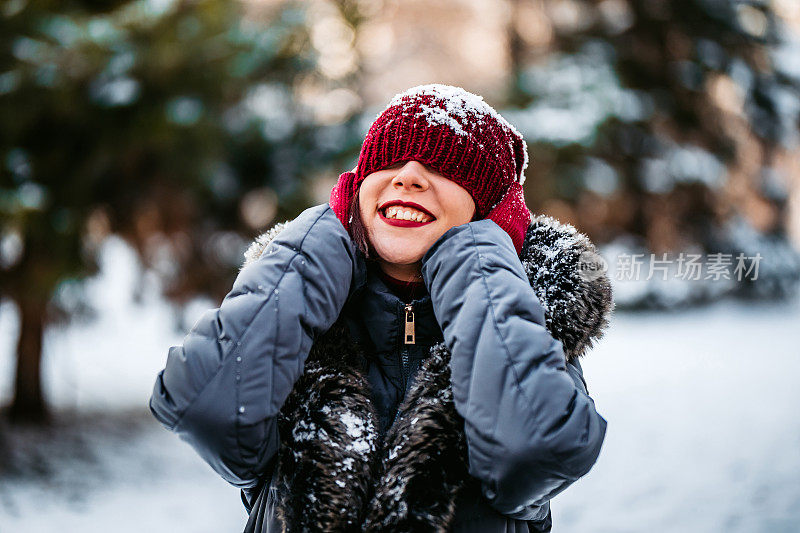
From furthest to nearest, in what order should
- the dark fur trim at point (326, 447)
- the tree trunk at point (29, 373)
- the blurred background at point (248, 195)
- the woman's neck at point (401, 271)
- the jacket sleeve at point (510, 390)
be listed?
the tree trunk at point (29, 373) → the blurred background at point (248, 195) → the woman's neck at point (401, 271) → the dark fur trim at point (326, 447) → the jacket sleeve at point (510, 390)

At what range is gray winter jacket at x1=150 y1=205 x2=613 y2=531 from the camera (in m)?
1.32

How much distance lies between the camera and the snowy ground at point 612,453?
14.4ft

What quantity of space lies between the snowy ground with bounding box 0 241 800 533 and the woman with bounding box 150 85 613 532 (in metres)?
1.50

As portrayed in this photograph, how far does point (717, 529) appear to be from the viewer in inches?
165

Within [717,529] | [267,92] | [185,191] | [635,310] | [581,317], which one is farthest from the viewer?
[635,310]

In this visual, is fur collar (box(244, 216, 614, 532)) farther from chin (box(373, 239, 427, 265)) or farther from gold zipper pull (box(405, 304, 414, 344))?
chin (box(373, 239, 427, 265))

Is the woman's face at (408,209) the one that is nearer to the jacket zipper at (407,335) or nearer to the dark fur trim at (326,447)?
the jacket zipper at (407,335)

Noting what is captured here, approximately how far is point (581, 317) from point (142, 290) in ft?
17.9

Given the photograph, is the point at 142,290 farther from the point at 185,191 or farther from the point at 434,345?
the point at 434,345

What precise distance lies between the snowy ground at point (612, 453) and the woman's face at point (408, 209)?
1.54m

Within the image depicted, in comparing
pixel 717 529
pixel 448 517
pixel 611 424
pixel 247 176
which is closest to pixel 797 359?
pixel 611 424

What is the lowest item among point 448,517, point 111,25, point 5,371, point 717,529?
point 448,517

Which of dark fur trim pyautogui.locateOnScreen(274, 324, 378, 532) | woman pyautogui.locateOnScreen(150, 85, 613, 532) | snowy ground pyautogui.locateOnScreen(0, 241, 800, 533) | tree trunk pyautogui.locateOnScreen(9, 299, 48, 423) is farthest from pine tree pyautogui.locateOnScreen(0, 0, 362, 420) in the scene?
dark fur trim pyautogui.locateOnScreen(274, 324, 378, 532)

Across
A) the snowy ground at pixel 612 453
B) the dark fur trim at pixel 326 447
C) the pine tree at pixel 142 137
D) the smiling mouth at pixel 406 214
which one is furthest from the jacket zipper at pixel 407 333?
the pine tree at pixel 142 137
